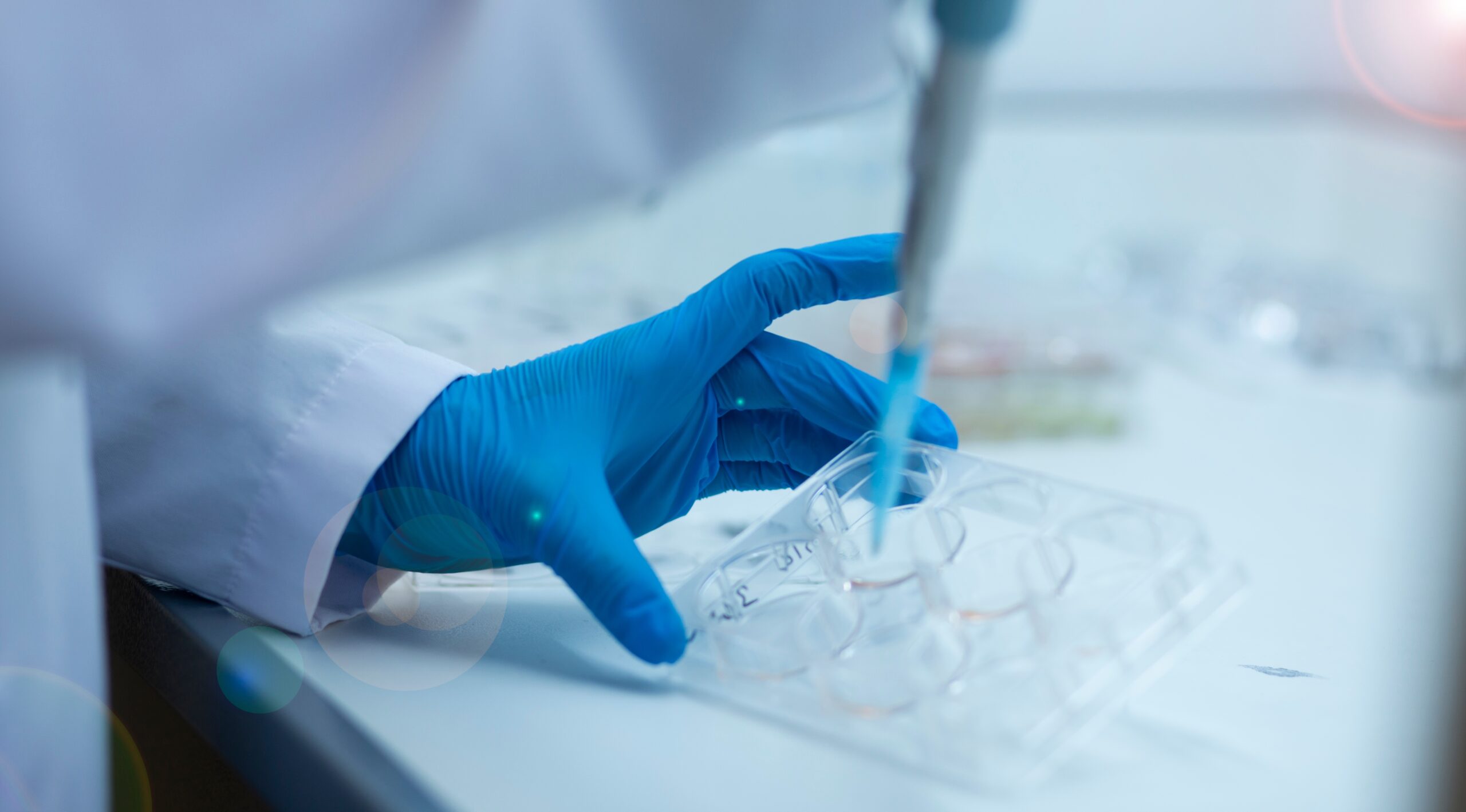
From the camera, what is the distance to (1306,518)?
0.90m

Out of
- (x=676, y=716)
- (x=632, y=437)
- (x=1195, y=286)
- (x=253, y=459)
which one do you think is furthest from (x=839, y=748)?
(x=1195, y=286)

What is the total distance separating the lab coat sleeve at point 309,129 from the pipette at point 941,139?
9cm

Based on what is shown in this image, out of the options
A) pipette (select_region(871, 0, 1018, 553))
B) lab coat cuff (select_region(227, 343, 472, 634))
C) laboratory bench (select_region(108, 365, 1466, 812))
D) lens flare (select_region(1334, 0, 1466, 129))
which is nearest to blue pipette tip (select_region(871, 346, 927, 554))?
pipette (select_region(871, 0, 1018, 553))

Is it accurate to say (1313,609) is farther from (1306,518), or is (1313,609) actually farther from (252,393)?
(252,393)

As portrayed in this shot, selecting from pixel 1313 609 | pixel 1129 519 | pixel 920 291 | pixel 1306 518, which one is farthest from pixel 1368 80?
pixel 920 291

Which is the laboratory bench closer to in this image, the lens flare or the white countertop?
the white countertop

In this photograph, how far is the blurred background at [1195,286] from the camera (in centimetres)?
79

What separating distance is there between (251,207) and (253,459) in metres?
0.27

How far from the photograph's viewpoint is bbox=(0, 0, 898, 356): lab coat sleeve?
30cm

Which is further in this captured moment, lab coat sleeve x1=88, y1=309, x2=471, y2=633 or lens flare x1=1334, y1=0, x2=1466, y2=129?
lens flare x1=1334, y1=0, x2=1466, y2=129

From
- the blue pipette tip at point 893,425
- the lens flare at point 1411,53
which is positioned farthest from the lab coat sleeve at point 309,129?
the lens flare at point 1411,53

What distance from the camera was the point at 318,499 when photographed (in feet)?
1.81

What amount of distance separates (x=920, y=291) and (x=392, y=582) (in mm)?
411

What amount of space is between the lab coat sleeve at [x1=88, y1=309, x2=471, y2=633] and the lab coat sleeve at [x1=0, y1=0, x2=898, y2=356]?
8.3 inches
